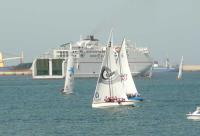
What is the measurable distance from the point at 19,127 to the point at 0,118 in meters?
8.73

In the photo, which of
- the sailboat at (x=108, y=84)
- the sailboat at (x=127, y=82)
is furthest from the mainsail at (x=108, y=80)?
the sailboat at (x=127, y=82)

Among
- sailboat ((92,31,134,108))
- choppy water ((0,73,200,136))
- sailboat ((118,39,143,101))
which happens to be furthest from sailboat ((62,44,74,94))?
sailboat ((92,31,134,108))

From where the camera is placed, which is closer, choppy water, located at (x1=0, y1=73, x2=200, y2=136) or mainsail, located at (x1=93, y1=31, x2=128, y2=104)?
choppy water, located at (x1=0, y1=73, x2=200, y2=136)

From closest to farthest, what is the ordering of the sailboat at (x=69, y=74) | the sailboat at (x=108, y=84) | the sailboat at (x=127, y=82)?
the sailboat at (x=108, y=84), the sailboat at (x=127, y=82), the sailboat at (x=69, y=74)

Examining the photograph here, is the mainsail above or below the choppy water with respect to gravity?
above

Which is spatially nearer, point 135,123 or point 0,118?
point 135,123

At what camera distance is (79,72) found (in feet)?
641

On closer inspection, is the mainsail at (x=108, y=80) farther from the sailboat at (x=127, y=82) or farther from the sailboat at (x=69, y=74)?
the sailboat at (x=69, y=74)

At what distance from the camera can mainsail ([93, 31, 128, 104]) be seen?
6650 centimetres

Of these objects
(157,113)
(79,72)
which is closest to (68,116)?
(157,113)

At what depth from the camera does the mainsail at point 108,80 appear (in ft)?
218

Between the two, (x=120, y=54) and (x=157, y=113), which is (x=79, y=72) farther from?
(x=157, y=113)

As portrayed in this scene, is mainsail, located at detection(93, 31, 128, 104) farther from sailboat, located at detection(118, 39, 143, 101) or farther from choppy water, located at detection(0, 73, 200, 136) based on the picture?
sailboat, located at detection(118, 39, 143, 101)

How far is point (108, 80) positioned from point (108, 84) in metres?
0.39
